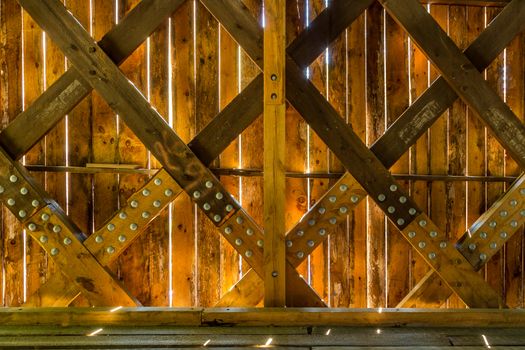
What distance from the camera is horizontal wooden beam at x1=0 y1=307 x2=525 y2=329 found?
2.61m

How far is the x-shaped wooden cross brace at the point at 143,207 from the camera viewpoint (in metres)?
2.86

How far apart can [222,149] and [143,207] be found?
0.86m

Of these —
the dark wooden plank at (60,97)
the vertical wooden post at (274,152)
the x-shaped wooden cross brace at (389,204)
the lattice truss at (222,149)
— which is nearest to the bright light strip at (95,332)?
the lattice truss at (222,149)

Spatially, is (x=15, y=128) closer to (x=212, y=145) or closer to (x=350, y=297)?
(x=212, y=145)

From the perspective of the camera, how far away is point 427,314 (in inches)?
104

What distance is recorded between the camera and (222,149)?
295cm

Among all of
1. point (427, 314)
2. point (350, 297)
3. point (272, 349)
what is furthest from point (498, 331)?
point (272, 349)

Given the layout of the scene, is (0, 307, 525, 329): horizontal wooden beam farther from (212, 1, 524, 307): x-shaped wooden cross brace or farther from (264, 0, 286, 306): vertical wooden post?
(212, 1, 524, 307): x-shaped wooden cross brace

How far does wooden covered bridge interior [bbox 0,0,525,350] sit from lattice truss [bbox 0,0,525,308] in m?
0.02

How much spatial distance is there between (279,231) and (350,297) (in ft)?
5.42

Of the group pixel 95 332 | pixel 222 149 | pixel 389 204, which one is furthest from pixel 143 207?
pixel 389 204

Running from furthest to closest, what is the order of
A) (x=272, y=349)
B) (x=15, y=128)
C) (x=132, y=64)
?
(x=132, y=64), (x=15, y=128), (x=272, y=349)

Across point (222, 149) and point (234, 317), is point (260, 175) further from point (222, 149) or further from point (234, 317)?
point (234, 317)

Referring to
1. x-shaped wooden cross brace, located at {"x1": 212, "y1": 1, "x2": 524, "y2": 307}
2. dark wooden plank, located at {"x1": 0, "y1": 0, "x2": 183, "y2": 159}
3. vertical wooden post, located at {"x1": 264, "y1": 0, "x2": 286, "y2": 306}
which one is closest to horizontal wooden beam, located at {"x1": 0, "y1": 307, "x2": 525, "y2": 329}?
vertical wooden post, located at {"x1": 264, "y1": 0, "x2": 286, "y2": 306}
